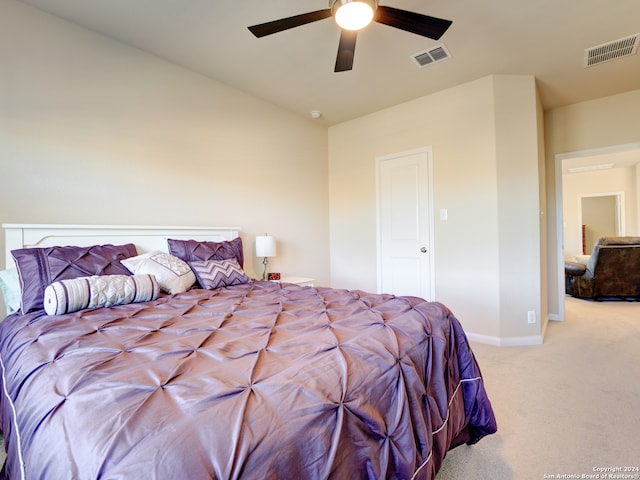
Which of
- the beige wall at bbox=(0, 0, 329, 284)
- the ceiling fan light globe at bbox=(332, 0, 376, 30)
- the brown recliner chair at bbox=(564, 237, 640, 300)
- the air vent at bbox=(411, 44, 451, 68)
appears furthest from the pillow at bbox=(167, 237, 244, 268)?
the brown recliner chair at bbox=(564, 237, 640, 300)

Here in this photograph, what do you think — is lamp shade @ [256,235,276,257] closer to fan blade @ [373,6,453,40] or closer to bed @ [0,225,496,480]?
bed @ [0,225,496,480]

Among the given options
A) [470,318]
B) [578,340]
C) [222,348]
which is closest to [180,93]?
[222,348]

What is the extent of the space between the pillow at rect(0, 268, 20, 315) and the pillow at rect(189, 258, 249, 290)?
99 centimetres

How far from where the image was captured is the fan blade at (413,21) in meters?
1.77

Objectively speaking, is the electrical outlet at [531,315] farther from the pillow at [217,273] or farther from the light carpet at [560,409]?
the pillow at [217,273]

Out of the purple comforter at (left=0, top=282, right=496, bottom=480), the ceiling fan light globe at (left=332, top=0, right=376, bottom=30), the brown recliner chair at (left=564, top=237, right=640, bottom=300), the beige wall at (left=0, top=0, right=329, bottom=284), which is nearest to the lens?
the purple comforter at (left=0, top=282, right=496, bottom=480)

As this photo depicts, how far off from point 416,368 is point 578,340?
3076mm

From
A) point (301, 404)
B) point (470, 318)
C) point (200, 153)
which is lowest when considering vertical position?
point (470, 318)

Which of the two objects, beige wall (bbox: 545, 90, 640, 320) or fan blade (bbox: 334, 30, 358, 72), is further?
beige wall (bbox: 545, 90, 640, 320)

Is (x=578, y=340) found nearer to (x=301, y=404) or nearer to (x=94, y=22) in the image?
(x=301, y=404)

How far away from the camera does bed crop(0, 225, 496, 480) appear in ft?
2.00

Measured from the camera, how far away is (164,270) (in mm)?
2162

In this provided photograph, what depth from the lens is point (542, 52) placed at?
8.96 ft

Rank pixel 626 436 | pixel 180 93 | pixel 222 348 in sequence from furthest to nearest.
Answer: pixel 180 93 → pixel 626 436 → pixel 222 348
